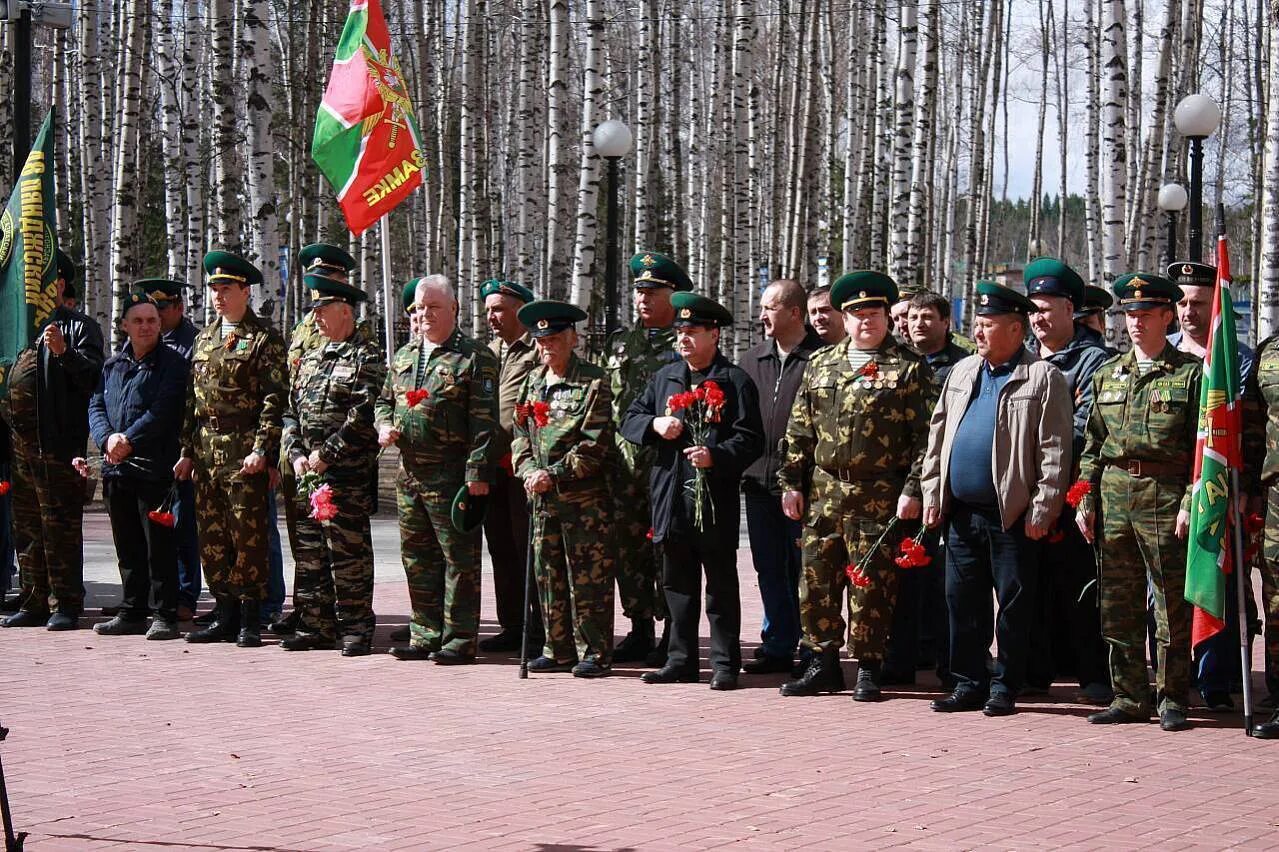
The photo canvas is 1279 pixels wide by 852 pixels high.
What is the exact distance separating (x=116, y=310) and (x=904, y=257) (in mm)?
10530

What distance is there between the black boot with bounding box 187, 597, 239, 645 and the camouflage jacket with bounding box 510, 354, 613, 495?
2.59 meters

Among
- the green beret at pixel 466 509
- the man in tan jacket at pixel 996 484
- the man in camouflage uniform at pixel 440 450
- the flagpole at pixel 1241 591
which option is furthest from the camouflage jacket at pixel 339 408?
the flagpole at pixel 1241 591

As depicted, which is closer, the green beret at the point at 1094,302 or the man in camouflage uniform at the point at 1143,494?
the man in camouflage uniform at the point at 1143,494

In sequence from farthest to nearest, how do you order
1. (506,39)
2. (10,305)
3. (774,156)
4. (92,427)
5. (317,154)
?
(506,39) < (774,156) < (317,154) < (92,427) < (10,305)

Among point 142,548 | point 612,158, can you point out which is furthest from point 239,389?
point 612,158

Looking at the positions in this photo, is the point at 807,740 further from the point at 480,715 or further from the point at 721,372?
the point at 721,372

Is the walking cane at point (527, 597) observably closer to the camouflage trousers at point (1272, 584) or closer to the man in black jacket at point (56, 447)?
the man in black jacket at point (56, 447)

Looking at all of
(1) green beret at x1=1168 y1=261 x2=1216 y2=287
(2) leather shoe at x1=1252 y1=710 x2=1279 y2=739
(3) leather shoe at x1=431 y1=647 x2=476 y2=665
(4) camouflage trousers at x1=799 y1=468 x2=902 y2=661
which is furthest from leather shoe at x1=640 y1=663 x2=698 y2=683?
(1) green beret at x1=1168 y1=261 x2=1216 y2=287

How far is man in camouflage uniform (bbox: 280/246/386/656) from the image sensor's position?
408 inches

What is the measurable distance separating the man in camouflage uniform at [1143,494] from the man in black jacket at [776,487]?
200 cm

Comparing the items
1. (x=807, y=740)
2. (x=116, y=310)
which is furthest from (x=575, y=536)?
(x=116, y=310)

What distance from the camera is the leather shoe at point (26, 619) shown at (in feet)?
38.7

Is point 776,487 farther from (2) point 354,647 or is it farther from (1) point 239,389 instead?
(1) point 239,389

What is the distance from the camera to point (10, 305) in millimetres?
6066
